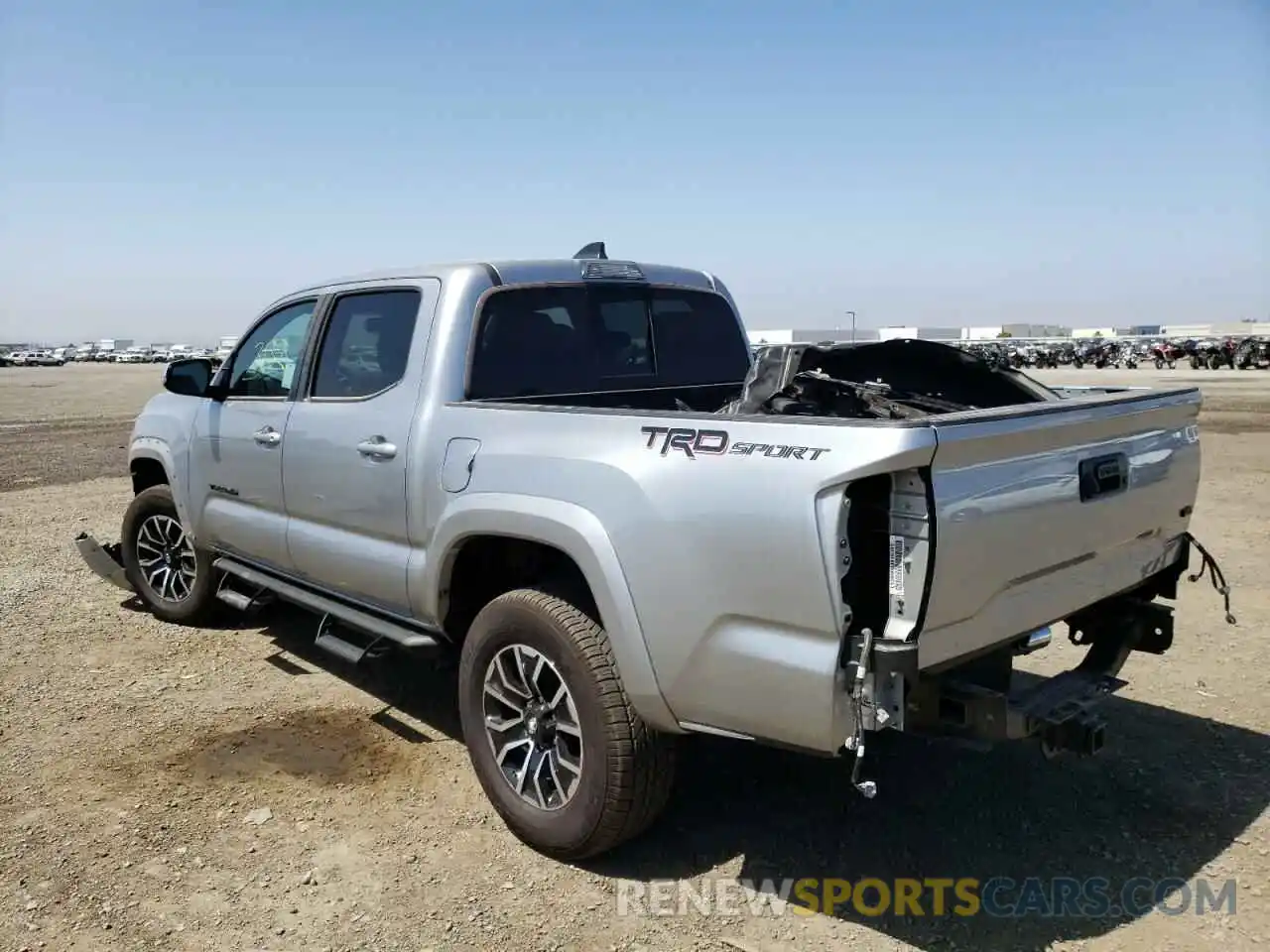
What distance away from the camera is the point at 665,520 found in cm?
289

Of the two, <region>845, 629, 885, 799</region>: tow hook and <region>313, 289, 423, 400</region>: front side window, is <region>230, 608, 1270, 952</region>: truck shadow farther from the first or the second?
<region>313, 289, 423, 400</region>: front side window

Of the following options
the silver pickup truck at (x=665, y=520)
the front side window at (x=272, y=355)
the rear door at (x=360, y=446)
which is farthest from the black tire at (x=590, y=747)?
the front side window at (x=272, y=355)

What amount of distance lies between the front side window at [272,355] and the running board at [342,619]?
95 centimetres

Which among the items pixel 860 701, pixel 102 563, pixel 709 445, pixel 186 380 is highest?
pixel 186 380

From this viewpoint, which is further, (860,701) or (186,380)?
(186,380)

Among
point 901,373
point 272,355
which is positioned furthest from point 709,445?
point 272,355

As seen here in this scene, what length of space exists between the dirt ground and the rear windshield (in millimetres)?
1661

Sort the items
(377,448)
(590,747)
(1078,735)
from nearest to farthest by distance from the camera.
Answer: (1078,735)
(590,747)
(377,448)

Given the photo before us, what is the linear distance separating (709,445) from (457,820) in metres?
1.86

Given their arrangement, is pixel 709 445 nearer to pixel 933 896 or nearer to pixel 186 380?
pixel 933 896

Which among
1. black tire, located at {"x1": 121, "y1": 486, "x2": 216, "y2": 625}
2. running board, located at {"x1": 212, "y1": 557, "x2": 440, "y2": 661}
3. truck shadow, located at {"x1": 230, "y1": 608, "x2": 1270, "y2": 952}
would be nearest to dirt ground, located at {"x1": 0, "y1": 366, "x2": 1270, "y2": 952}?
truck shadow, located at {"x1": 230, "y1": 608, "x2": 1270, "y2": 952}

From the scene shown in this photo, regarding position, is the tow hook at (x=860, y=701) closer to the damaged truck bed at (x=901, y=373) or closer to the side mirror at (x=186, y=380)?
the damaged truck bed at (x=901, y=373)

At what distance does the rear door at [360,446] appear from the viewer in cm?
401

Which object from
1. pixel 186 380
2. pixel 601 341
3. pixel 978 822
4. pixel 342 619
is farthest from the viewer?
pixel 186 380
